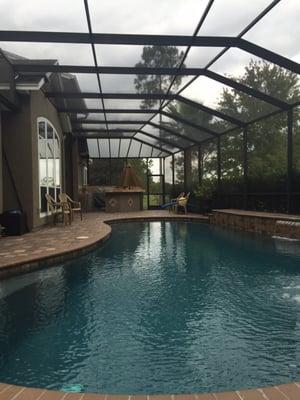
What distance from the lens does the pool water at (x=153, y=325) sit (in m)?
2.44

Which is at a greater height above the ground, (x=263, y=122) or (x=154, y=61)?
(x=154, y=61)

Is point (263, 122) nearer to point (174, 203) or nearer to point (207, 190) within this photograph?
point (207, 190)

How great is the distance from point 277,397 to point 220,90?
9.84m

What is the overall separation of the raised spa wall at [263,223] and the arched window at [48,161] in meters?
5.81

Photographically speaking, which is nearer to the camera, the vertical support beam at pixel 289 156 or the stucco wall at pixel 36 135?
the stucco wall at pixel 36 135

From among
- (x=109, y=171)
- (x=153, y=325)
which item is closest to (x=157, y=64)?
(x=153, y=325)

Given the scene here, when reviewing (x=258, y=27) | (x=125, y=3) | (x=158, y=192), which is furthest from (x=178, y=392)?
(x=158, y=192)

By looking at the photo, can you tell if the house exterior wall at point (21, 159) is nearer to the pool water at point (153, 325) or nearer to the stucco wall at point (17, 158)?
the stucco wall at point (17, 158)

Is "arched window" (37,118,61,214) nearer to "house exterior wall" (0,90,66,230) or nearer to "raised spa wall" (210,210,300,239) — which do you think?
"house exterior wall" (0,90,66,230)

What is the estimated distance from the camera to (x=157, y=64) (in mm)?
8305

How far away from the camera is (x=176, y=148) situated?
19141 mm

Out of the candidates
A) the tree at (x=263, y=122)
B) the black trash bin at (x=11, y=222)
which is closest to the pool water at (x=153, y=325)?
the black trash bin at (x=11, y=222)

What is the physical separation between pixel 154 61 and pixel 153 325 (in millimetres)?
6463

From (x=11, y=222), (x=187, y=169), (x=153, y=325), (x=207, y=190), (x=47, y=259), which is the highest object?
(x=187, y=169)
